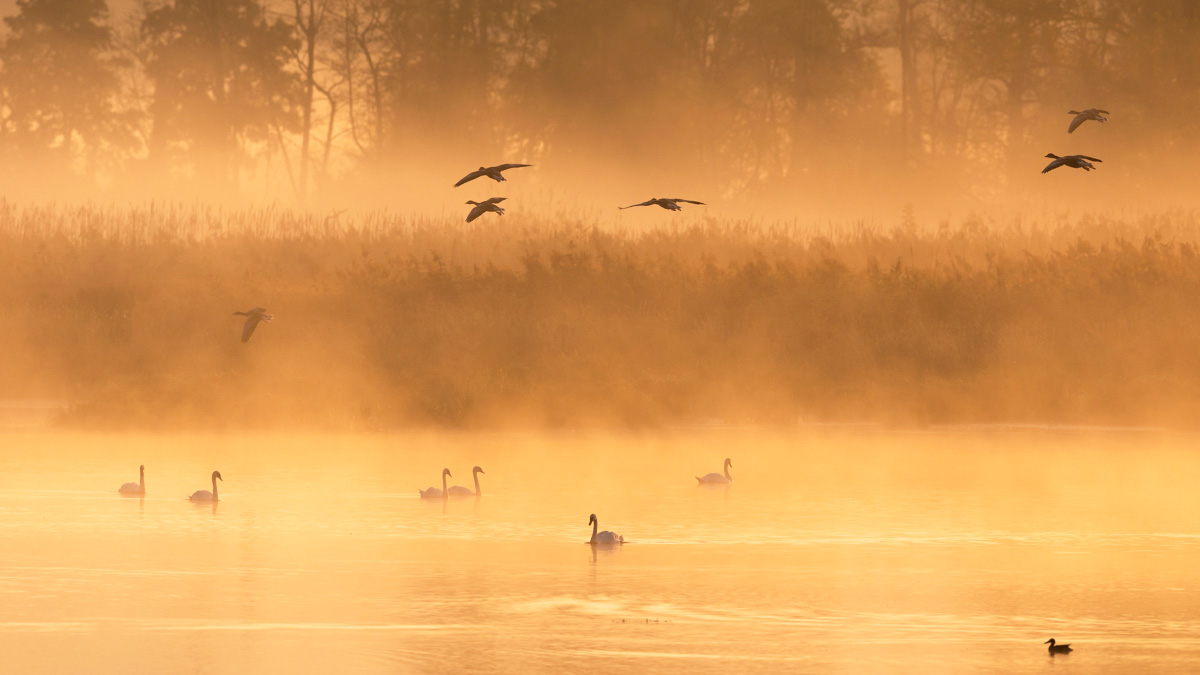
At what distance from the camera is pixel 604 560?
42.9ft

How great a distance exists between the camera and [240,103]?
182ft

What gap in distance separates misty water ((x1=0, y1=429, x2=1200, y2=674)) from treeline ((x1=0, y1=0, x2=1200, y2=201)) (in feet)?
109

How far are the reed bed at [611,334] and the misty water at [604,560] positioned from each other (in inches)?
105

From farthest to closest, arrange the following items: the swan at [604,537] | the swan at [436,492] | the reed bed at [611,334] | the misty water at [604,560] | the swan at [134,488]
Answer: the reed bed at [611,334] → the swan at [436,492] → the swan at [134,488] → the swan at [604,537] → the misty water at [604,560]

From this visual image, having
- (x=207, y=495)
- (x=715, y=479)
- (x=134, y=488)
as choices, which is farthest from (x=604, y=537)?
(x=134, y=488)

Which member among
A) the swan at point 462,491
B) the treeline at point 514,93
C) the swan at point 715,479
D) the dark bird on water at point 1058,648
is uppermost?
the treeline at point 514,93

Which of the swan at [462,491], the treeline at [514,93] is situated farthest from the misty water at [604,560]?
the treeline at [514,93]

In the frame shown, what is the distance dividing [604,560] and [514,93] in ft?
136

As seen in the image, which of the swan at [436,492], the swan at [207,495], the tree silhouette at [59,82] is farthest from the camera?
the tree silhouette at [59,82]

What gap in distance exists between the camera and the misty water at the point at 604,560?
10.1 meters

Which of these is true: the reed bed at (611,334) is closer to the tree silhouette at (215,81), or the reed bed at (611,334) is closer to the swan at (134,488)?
the swan at (134,488)

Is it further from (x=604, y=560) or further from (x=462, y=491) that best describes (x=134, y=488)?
(x=604, y=560)

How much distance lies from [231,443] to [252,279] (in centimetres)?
576

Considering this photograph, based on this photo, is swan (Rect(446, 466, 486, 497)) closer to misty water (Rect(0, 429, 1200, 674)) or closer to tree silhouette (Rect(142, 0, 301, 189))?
misty water (Rect(0, 429, 1200, 674))
